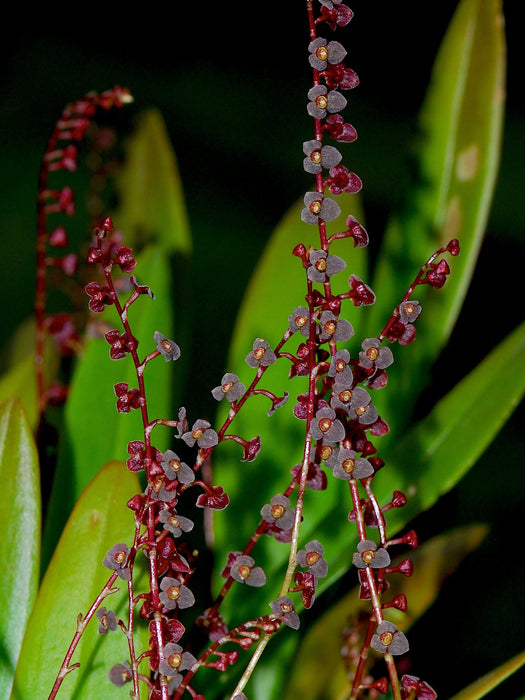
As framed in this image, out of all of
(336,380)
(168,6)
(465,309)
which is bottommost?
A: (465,309)

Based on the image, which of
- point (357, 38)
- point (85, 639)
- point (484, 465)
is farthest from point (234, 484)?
point (357, 38)

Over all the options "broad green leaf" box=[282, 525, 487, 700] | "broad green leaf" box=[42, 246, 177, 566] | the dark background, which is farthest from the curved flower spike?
the dark background

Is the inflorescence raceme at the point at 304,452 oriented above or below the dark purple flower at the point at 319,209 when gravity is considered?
below

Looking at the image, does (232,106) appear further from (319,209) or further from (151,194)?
(319,209)

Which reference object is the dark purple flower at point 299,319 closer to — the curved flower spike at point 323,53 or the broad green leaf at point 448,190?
the curved flower spike at point 323,53

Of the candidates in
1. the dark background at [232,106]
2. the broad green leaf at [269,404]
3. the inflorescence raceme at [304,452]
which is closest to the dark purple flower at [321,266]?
the inflorescence raceme at [304,452]

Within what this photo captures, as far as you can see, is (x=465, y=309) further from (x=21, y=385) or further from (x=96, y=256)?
(x=96, y=256)
